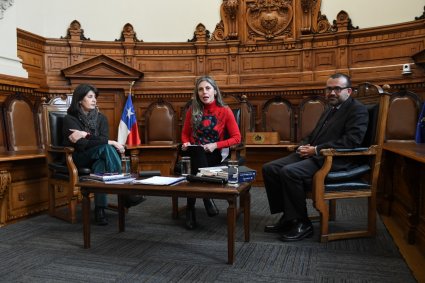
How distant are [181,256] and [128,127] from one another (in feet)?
10.3

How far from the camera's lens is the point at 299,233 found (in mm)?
2520

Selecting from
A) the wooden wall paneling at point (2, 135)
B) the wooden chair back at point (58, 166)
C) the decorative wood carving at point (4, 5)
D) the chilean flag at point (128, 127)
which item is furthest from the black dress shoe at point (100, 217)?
the decorative wood carving at point (4, 5)

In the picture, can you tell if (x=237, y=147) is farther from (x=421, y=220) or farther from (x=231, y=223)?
(x=421, y=220)

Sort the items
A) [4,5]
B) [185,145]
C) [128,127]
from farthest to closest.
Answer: [128,127] → [4,5] → [185,145]

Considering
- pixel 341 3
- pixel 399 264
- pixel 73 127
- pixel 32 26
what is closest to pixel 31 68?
pixel 32 26

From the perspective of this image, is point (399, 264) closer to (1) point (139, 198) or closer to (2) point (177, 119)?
(1) point (139, 198)

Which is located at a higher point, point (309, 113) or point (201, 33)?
point (201, 33)

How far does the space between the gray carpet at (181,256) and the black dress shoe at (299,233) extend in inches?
1.9

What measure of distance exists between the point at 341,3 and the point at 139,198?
3.87 metres

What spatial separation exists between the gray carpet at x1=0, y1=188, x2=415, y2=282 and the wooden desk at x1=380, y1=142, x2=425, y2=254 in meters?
A: 0.16

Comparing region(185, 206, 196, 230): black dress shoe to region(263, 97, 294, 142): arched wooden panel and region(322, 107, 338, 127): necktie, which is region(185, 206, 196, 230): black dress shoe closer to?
region(322, 107, 338, 127): necktie

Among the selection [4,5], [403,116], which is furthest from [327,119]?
[4,5]

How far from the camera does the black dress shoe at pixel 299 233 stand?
2.50 metres

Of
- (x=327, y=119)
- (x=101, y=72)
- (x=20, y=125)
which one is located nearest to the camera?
(x=327, y=119)
